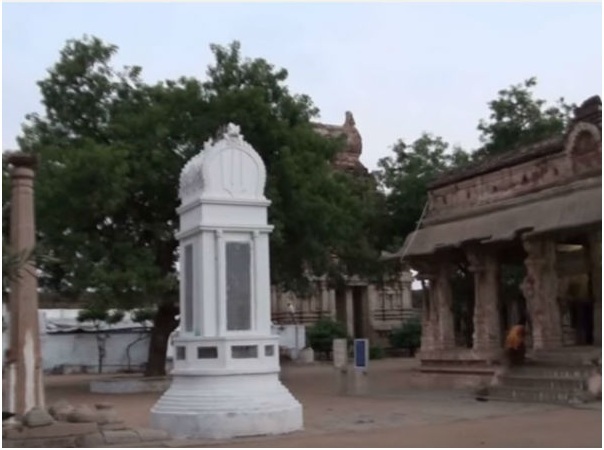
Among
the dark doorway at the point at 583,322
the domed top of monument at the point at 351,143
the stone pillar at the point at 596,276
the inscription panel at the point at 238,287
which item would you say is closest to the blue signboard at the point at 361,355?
the stone pillar at the point at 596,276

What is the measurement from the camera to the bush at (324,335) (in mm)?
43250

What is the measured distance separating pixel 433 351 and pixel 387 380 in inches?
136

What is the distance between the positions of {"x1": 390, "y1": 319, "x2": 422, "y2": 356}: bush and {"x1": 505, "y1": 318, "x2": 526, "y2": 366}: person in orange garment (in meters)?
25.8

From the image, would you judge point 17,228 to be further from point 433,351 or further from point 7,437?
point 433,351

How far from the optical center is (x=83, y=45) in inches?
989

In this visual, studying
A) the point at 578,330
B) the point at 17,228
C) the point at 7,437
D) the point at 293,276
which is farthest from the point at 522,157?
the point at 7,437

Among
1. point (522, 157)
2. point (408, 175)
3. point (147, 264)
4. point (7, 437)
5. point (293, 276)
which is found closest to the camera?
point (7, 437)

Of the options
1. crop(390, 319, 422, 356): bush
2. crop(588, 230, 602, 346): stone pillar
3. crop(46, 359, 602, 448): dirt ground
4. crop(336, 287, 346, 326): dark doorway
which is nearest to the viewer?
crop(46, 359, 602, 448): dirt ground

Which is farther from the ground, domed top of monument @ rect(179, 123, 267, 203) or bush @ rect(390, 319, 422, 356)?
domed top of monument @ rect(179, 123, 267, 203)

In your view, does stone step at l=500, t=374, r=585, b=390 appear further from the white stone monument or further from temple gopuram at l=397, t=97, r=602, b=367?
the white stone monument

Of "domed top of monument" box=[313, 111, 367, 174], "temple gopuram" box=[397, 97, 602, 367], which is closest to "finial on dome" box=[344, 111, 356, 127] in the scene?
"domed top of monument" box=[313, 111, 367, 174]

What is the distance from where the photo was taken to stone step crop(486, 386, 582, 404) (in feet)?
53.8

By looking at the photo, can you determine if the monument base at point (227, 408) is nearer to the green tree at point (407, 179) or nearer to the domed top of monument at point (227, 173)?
the domed top of monument at point (227, 173)

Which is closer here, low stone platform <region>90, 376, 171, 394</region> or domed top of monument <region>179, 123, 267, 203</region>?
domed top of monument <region>179, 123, 267, 203</region>
